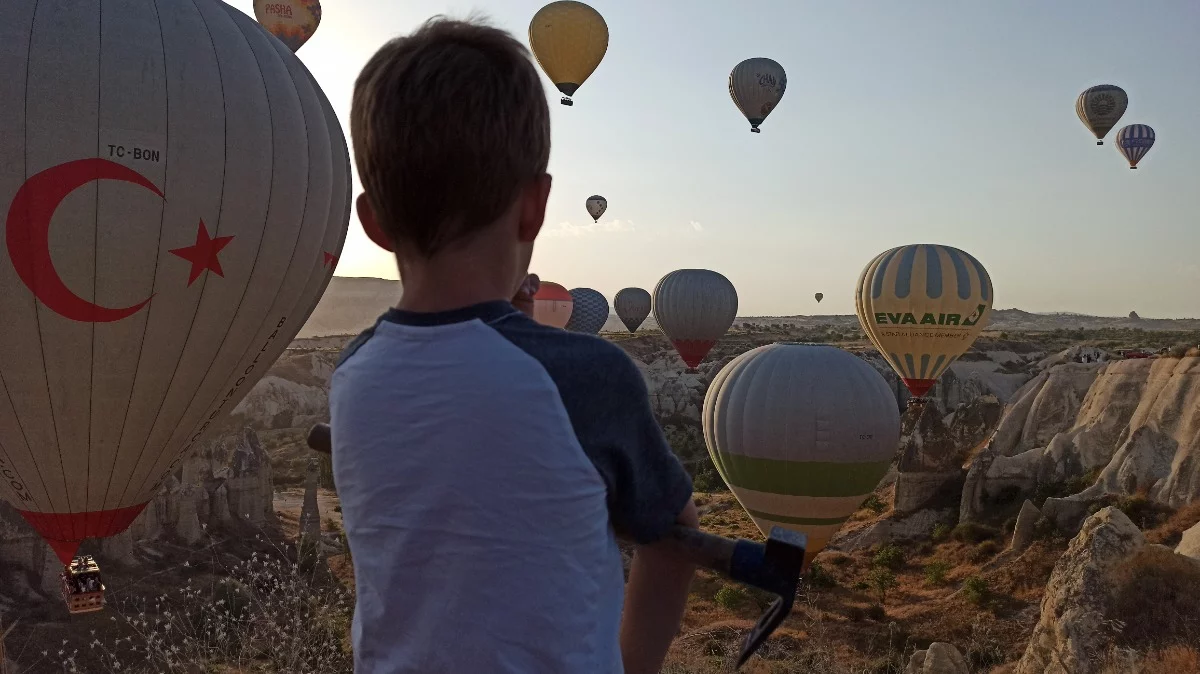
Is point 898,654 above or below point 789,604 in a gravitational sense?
below

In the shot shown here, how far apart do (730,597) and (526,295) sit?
56.7 feet

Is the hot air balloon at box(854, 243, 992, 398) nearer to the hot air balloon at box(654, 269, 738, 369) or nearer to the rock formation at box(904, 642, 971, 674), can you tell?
the rock formation at box(904, 642, 971, 674)

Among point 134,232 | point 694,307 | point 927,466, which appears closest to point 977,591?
point 927,466

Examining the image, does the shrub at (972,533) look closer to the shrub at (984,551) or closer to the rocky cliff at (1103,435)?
the shrub at (984,551)

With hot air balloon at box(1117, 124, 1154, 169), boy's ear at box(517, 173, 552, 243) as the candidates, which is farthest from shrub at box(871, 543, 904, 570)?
hot air balloon at box(1117, 124, 1154, 169)

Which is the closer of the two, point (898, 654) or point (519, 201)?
point (519, 201)

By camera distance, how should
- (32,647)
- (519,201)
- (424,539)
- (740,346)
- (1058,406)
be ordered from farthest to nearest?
(740,346) → (1058,406) → (32,647) → (519,201) → (424,539)

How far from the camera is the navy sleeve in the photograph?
104 centimetres

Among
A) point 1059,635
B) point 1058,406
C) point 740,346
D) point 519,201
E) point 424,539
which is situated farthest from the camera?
point 740,346

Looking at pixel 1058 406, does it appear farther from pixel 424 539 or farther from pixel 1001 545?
pixel 424 539

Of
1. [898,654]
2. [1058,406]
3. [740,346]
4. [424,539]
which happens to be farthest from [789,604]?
[740,346]

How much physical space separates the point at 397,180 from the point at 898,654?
595 inches

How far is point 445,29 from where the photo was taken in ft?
3.91

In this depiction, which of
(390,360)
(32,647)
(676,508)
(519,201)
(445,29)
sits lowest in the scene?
(32,647)
